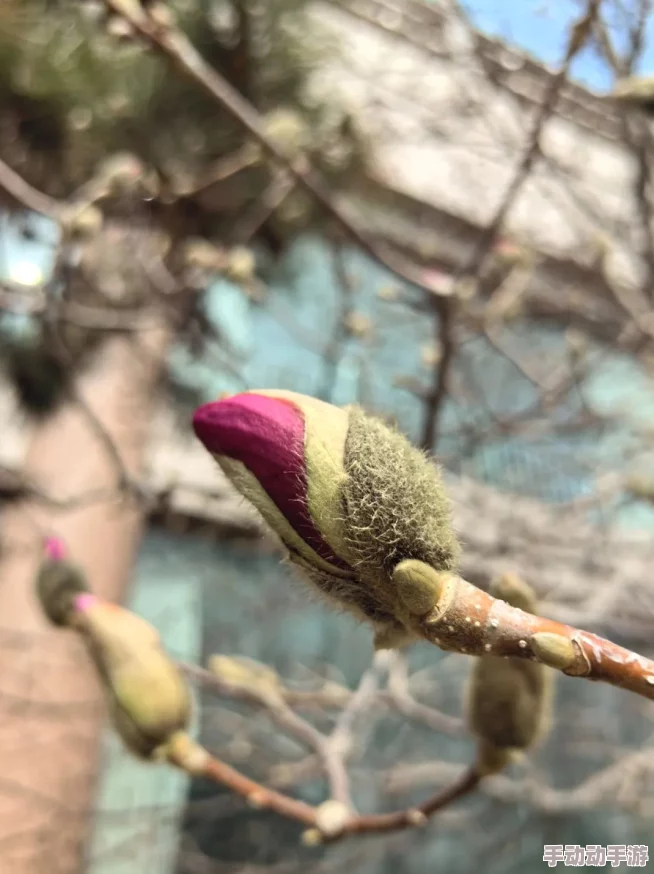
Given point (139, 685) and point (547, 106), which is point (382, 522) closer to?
point (139, 685)

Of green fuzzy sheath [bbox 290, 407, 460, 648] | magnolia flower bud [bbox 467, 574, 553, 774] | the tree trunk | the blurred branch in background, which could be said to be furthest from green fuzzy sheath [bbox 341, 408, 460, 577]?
the tree trunk

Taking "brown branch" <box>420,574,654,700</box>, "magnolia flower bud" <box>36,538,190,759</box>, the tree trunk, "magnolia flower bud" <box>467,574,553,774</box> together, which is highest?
"brown branch" <box>420,574,654,700</box>

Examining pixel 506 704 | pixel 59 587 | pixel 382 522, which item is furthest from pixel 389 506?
pixel 59 587

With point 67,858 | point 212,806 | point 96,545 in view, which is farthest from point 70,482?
point 212,806

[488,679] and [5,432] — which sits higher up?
[488,679]

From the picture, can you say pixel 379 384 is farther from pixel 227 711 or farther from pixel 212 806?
pixel 212 806

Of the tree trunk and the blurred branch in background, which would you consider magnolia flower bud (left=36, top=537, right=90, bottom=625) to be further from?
the tree trunk

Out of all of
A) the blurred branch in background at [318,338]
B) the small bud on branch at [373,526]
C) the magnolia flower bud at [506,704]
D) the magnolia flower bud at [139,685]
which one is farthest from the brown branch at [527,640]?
the blurred branch in background at [318,338]
